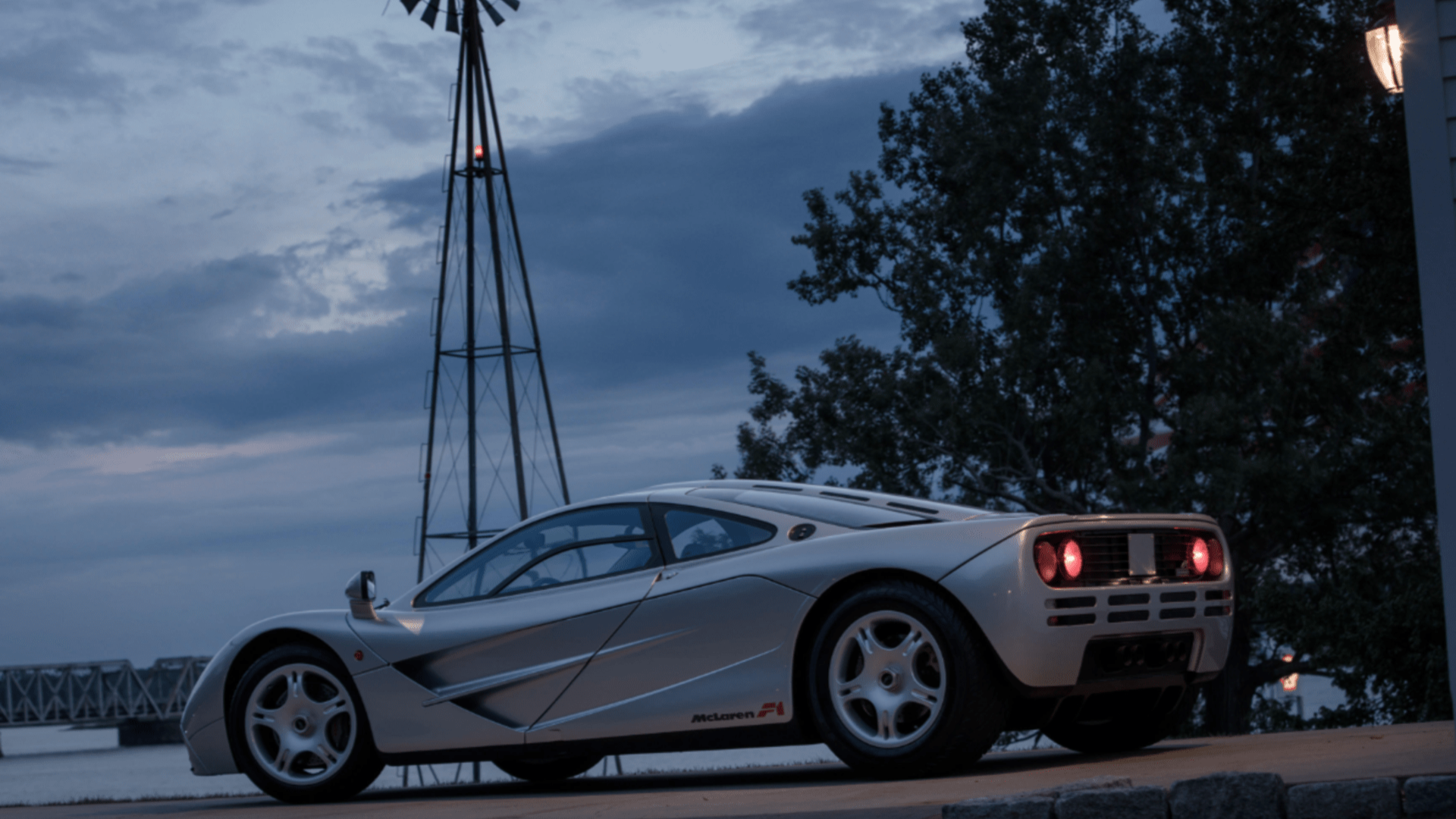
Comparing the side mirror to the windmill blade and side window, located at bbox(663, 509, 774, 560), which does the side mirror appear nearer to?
side window, located at bbox(663, 509, 774, 560)

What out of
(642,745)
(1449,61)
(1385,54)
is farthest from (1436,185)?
(1385,54)

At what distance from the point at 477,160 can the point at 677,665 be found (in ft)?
57.6

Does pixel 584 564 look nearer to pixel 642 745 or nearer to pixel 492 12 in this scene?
pixel 642 745

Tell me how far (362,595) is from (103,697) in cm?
6499

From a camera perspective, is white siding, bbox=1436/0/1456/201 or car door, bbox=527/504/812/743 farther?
car door, bbox=527/504/812/743

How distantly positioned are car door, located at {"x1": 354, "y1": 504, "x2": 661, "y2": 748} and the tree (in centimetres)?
1343

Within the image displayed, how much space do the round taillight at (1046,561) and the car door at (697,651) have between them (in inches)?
35.1

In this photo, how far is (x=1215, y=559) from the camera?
5.82m

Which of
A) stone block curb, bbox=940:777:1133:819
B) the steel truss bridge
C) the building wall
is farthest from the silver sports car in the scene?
the steel truss bridge

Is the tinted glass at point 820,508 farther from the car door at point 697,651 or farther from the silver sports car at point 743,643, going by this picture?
the car door at point 697,651

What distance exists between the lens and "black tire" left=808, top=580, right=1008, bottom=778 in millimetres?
5082

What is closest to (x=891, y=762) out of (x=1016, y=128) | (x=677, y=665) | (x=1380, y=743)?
(x=677, y=665)

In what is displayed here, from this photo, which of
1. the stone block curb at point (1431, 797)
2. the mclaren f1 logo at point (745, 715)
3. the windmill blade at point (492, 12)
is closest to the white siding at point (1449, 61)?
the stone block curb at point (1431, 797)

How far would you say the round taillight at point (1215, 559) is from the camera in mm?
5797
